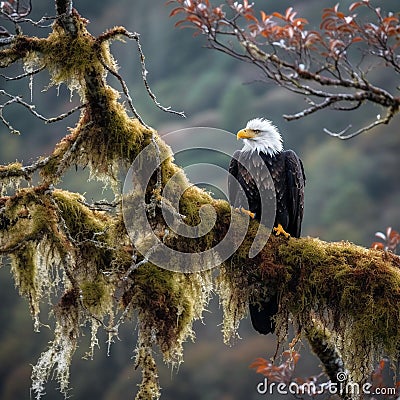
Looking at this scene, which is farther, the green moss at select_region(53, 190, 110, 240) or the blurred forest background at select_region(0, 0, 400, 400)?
the blurred forest background at select_region(0, 0, 400, 400)

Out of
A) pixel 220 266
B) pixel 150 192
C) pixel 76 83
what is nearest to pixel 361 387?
pixel 220 266

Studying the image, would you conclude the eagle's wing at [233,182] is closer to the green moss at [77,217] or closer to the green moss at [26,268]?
the green moss at [77,217]

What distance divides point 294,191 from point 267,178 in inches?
9.9

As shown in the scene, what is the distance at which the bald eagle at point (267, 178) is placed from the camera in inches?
221

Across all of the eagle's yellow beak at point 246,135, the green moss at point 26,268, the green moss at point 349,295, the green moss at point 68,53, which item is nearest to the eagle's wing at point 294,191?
the eagle's yellow beak at point 246,135

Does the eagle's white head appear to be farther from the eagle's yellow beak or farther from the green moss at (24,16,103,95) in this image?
the green moss at (24,16,103,95)

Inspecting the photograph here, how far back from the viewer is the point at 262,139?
5910mm

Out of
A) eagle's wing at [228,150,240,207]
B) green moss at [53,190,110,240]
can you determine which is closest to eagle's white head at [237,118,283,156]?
eagle's wing at [228,150,240,207]

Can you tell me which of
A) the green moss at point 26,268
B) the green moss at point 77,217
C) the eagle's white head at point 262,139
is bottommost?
the green moss at point 26,268

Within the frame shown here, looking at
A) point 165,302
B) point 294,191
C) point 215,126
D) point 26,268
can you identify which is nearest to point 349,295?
point 165,302

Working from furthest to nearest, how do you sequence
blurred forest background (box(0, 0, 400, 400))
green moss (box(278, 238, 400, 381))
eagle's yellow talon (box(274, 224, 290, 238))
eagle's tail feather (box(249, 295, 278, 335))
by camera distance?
1. blurred forest background (box(0, 0, 400, 400))
2. eagle's yellow talon (box(274, 224, 290, 238))
3. eagle's tail feather (box(249, 295, 278, 335))
4. green moss (box(278, 238, 400, 381))

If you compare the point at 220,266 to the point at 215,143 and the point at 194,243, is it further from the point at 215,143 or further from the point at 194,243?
the point at 215,143

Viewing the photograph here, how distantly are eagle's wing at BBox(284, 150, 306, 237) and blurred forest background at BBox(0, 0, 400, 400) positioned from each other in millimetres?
12997

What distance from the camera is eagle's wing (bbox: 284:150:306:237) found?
18.6 ft
